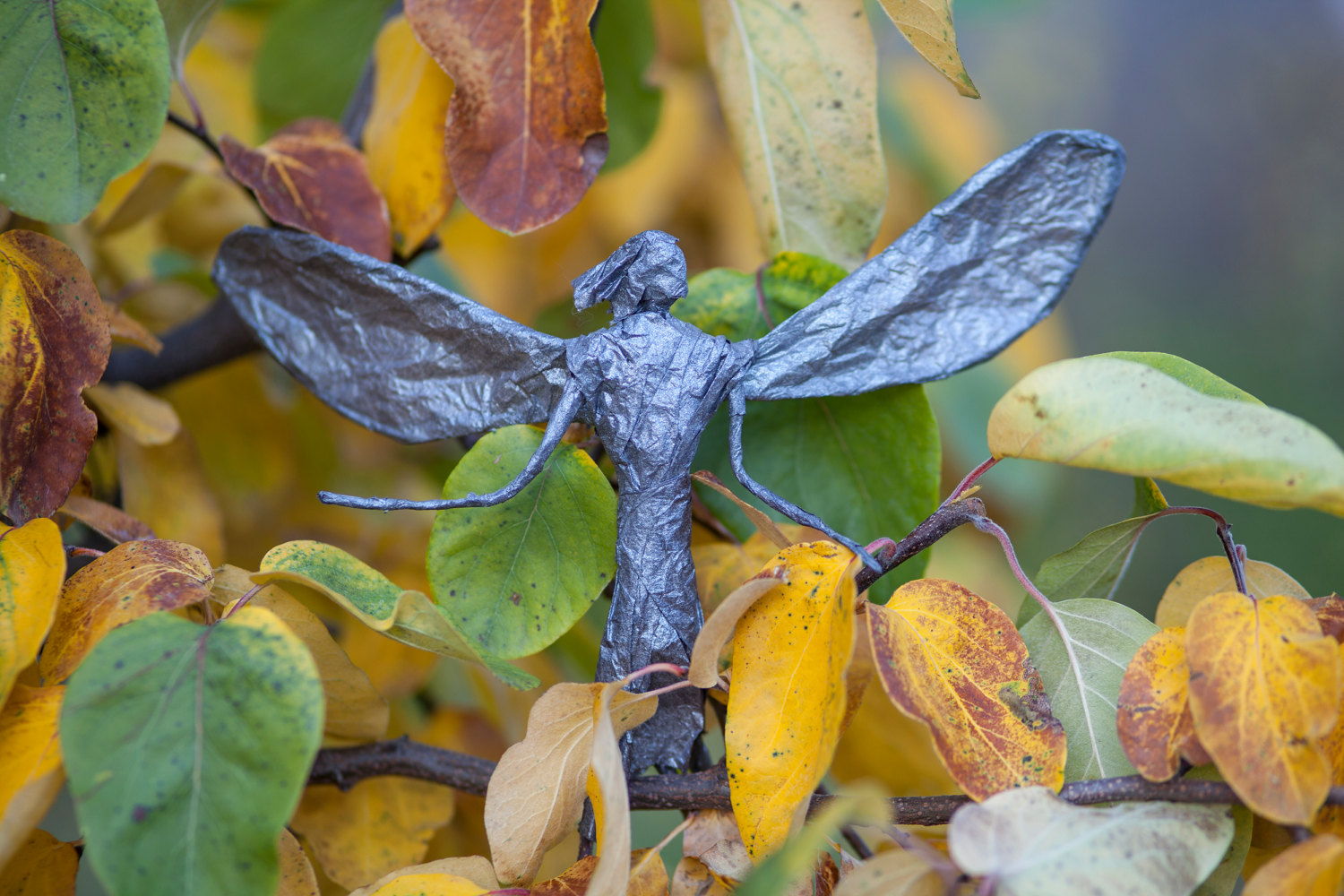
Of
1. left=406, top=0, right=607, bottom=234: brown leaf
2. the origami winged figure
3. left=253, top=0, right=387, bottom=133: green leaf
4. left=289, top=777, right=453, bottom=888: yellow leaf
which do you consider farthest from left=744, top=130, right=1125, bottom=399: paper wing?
left=253, top=0, right=387, bottom=133: green leaf

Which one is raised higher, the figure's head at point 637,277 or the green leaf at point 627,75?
the green leaf at point 627,75

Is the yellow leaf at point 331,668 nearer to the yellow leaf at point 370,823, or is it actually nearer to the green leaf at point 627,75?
the yellow leaf at point 370,823

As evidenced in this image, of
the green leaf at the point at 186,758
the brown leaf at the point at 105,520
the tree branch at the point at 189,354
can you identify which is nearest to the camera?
the green leaf at the point at 186,758

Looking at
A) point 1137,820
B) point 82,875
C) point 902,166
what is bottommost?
point 82,875

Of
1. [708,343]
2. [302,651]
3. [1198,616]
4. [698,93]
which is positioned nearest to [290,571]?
[302,651]

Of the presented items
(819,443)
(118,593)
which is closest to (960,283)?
(819,443)

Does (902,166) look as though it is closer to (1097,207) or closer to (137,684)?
(1097,207)

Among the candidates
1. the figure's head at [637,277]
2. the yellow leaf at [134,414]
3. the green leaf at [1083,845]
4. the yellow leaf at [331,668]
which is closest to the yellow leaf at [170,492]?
the yellow leaf at [134,414]
